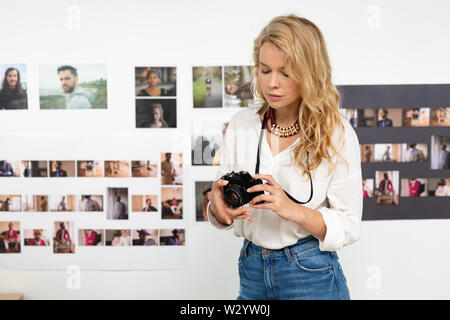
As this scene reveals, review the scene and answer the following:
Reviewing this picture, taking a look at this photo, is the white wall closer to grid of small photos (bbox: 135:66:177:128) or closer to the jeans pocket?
grid of small photos (bbox: 135:66:177:128)

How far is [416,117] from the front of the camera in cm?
166

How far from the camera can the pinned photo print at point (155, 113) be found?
5.24ft

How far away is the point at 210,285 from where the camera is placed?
1667mm

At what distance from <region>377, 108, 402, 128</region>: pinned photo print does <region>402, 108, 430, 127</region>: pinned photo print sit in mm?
21

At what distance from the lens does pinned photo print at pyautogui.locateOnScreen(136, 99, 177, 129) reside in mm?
1597

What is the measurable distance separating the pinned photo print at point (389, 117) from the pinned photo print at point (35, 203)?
4.39ft

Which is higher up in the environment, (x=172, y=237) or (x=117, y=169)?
(x=117, y=169)

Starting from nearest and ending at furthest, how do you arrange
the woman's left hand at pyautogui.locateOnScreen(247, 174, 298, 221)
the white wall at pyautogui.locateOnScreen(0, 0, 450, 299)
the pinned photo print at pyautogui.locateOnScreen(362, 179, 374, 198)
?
1. the woman's left hand at pyautogui.locateOnScreen(247, 174, 298, 221)
2. the white wall at pyautogui.locateOnScreen(0, 0, 450, 299)
3. the pinned photo print at pyautogui.locateOnScreen(362, 179, 374, 198)

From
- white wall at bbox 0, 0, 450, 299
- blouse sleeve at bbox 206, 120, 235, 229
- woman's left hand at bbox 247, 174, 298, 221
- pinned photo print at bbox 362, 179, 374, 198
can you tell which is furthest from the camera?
pinned photo print at bbox 362, 179, 374, 198

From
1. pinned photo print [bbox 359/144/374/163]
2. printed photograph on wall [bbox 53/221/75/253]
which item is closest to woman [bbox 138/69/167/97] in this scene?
printed photograph on wall [bbox 53/221/75/253]

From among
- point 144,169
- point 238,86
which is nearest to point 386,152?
point 238,86

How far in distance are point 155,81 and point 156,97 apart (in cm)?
6

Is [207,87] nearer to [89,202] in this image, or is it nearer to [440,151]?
[89,202]
